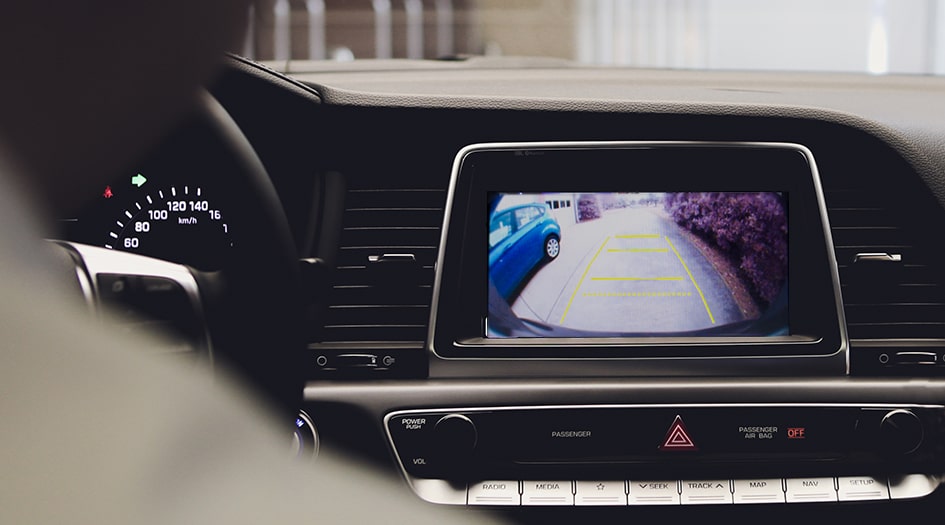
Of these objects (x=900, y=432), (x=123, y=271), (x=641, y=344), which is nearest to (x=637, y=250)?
(x=641, y=344)

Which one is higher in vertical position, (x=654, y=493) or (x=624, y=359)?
(x=624, y=359)

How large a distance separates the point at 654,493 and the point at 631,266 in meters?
A: 0.41

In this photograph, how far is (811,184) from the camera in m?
1.84

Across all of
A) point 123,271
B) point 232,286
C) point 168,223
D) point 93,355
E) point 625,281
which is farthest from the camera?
point 625,281

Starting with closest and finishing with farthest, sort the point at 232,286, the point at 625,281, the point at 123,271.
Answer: the point at 123,271
the point at 232,286
the point at 625,281

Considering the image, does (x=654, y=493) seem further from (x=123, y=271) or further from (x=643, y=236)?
(x=123, y=271)

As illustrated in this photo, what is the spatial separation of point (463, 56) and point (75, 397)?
192cm

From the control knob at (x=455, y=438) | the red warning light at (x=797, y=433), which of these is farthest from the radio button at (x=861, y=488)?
the control knob at (x=455, y=438)

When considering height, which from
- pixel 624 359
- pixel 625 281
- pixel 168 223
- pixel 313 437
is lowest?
pixel 313 437

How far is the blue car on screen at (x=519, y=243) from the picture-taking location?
1800 millimetres

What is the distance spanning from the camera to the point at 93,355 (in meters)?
0.52

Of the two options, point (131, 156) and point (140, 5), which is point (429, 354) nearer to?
point (131, 156)

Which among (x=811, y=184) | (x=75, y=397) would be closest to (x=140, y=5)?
(x=75, y=397)

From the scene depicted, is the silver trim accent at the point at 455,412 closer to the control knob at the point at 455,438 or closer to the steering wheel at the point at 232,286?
the control knob at the point at 455,438
